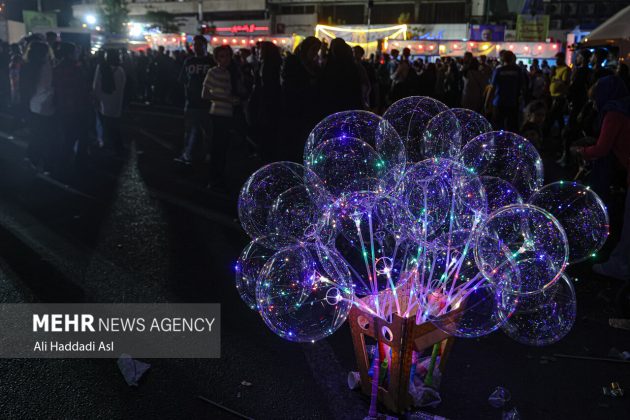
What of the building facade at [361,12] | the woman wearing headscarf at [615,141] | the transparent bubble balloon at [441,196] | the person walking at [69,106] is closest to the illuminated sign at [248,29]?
the building facade at [361,12]

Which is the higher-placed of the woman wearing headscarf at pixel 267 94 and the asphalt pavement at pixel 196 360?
the woman wearing headscarf at pixel 267 94

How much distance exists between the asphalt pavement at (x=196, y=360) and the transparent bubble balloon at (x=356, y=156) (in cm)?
112

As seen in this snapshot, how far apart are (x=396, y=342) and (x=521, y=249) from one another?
726 mm

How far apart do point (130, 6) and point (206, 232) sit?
5685 cm

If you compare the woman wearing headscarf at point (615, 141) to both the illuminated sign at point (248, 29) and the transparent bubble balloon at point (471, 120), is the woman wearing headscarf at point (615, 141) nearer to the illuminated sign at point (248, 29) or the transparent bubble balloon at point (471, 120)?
the transparent bubble balloon at point (471, 120)

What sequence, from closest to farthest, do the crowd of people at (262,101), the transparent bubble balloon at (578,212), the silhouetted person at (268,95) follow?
the transparent bubble balloon at (578,212) → the crowd of people at (262,101) → the silhouetted person at (268,95)

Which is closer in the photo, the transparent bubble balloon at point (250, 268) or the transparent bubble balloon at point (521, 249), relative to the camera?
the transparent bubble balloon at point (521, 249)

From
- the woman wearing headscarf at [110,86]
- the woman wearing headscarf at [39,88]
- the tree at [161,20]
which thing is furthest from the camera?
the tree at [161,20]

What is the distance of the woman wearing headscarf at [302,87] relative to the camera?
6.19 m

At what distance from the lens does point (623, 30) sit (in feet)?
35.7

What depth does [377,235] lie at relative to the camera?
2875 millimetres

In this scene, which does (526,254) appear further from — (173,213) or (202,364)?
(173,213)

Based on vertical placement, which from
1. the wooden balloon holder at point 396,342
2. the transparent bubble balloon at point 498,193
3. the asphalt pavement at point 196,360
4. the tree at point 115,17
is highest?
the tree at point 115,17

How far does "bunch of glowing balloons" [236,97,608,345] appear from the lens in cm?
248
